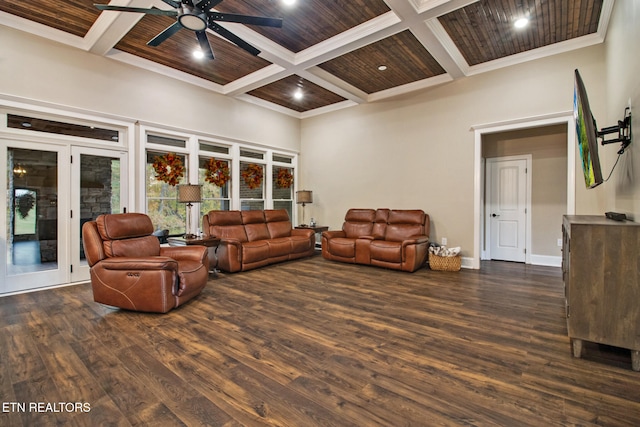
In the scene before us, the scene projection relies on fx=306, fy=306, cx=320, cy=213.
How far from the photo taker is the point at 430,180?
5520mm

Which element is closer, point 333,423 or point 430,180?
point 333,423

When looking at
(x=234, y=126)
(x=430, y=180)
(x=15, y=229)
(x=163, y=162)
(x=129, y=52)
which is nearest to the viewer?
(x=15, y=229)

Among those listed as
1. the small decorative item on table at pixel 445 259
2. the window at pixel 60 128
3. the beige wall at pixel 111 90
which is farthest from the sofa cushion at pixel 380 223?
the window at pixel 60 128

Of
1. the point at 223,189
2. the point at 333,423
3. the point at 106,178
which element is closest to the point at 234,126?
the point at 223,189

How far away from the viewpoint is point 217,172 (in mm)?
5816

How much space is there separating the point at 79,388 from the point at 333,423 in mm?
1510

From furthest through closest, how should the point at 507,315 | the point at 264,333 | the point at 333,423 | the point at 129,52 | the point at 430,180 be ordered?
the point at 430,180 → the point at 129,52 → the point at 507,315 → the point at 264,333 → the point at 333,423

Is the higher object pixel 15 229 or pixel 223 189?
pixel 223 189

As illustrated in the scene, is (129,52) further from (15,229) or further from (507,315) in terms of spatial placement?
(507,315)

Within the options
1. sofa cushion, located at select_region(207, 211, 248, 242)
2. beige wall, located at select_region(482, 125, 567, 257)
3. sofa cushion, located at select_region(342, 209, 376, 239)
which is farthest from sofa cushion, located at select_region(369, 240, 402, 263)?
beige wall, located at select_region(482, 125, 567, 257)

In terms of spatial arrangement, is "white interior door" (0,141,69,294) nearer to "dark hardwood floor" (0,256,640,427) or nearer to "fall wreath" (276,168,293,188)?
"dark hardwood floor" (0,256,640,427)

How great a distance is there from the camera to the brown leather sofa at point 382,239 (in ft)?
15.7

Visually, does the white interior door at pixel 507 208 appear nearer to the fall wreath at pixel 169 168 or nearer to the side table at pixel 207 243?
the side table at pixel 207 243

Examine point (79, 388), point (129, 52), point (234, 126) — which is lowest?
point (79, 388)
